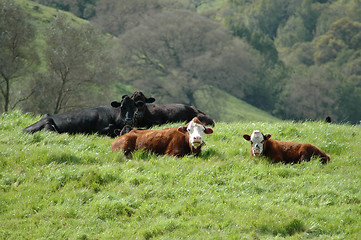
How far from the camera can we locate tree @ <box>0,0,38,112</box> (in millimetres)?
46562

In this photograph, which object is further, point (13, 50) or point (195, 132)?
point (13, 50)

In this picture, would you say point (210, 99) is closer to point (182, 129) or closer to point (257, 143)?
point (182, 129)

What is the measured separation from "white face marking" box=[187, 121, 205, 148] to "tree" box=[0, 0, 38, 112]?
38170mm

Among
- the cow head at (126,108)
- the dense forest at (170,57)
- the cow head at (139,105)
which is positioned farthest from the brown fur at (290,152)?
the dense forest at (170,57)

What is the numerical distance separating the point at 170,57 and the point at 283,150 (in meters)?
79.5

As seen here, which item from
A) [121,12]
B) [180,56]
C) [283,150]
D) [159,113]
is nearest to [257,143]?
[283,150]

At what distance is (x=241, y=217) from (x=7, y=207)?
4.31 meters

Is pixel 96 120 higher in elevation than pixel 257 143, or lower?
lower

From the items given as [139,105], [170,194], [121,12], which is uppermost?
[121,12]

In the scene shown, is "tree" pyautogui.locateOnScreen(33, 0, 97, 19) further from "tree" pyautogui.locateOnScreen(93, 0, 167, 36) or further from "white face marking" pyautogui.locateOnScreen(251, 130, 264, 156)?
"white face marking" pyautogui.locateOnScreen(251, 130, 264, 156)

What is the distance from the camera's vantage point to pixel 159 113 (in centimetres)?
1603

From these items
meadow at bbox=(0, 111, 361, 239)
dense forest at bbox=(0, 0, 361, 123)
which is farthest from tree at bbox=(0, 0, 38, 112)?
meadow at bbox=(0, 111, 361, 239)

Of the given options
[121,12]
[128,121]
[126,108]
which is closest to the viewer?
[128,121]

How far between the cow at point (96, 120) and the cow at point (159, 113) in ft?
1.35
